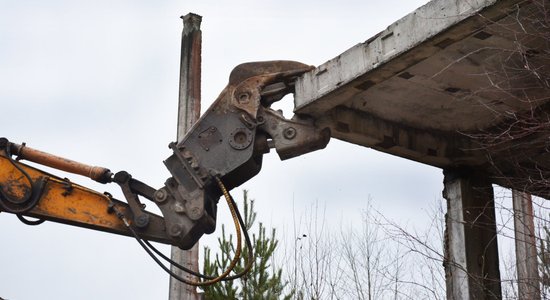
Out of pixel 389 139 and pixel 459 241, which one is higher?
pixel 389 139

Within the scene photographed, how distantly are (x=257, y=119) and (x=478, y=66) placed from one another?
2.00m

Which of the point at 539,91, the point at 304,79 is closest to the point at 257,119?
the point at 304,79

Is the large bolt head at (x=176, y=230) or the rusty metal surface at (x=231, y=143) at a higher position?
the rusty metal surface at (x=231, y=143)

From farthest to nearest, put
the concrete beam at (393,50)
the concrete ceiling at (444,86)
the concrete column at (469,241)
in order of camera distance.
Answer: the concrete column at (469,241)
the concrete ceiling at (444,86)
the concrete beam at (393,50)

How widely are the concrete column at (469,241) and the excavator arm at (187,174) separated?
210cm

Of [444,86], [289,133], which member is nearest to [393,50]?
[444,86]

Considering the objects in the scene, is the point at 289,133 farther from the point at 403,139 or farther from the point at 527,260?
the point at 527,260

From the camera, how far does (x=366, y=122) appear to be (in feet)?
30.3

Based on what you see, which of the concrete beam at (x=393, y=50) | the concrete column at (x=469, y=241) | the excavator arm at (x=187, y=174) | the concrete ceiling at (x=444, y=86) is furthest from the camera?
the concrete column at (x=469, y=241)

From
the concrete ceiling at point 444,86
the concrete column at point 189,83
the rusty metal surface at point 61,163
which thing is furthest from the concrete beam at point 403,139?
the concrete column at point 189,83

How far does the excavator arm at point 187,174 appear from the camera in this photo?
8.43 meters

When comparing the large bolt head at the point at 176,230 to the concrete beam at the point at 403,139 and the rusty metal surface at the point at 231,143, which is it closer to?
the rusty metal surface at the point at 231,143

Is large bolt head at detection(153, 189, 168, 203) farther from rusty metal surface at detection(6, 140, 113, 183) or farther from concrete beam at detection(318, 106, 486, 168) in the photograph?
concrete beam at detection(318, 106, 486, 168)

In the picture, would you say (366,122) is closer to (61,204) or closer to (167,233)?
(167,233)
